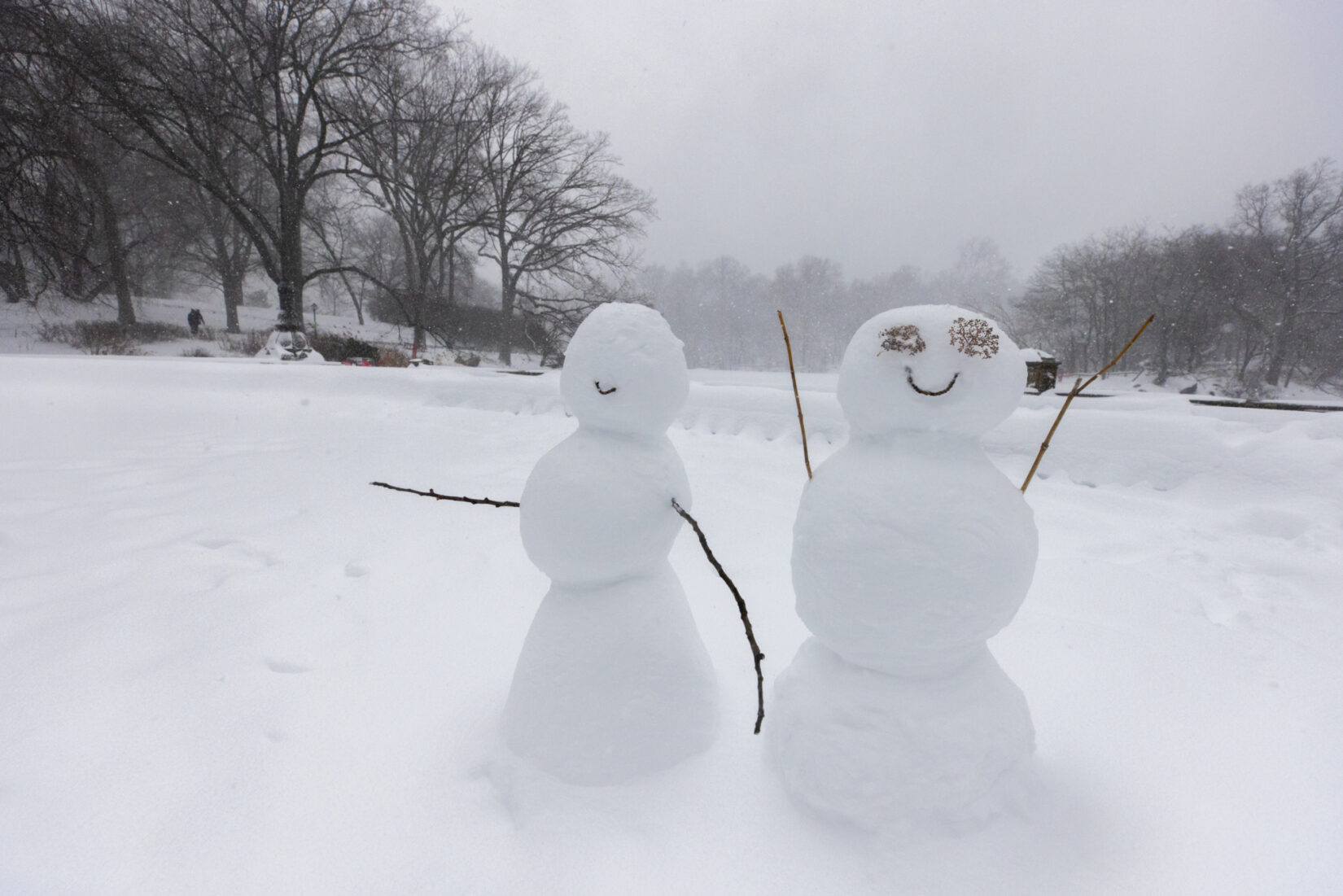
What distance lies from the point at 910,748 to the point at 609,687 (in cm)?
84

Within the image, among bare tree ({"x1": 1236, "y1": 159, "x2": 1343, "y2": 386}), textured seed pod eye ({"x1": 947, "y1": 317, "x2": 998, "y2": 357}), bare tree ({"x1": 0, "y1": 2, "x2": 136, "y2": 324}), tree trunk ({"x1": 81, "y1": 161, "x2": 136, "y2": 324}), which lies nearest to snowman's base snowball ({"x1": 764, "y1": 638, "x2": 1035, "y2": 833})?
textured seed pod eye ({"x1": 947, "y1": 317, "x2": 998, "y2": 357})

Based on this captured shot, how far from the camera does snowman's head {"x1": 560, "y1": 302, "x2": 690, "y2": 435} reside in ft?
5.02

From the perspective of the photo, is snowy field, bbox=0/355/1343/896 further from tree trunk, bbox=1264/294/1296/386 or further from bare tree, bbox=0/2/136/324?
tree trunk, bbox=1264/294/1296/386

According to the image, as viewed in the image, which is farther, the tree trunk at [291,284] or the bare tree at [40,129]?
the tree trunk at [291,284]

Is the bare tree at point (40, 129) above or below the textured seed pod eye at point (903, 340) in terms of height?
above

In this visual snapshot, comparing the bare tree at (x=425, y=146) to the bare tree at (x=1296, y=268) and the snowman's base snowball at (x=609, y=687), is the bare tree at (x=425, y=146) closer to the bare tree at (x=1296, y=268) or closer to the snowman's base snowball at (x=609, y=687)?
the snowman's base snowball at (x=609, y=687)

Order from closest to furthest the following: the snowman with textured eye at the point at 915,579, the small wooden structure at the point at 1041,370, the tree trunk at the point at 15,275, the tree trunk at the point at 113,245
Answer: the snowman with textured eye at the point at 915,579 < the small wooden structure at the point at 1041,370 < the tree trunk at the point at 15,275 < the tree trunk at the point at 113,245

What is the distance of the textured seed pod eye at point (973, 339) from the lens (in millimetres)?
1248

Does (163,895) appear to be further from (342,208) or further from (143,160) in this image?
(342,208)

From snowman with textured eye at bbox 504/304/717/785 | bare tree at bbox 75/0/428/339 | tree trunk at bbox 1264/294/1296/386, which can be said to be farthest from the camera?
tree trunk at bbox 1264/294/1296/386

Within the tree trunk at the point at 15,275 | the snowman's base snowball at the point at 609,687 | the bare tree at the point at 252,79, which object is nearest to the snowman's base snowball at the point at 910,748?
the snowman's base snowball at the point at 609,687

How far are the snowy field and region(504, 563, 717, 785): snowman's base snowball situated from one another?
95 millimetres

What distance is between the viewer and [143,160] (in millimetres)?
14344

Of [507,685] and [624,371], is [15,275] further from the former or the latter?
[624,371]
